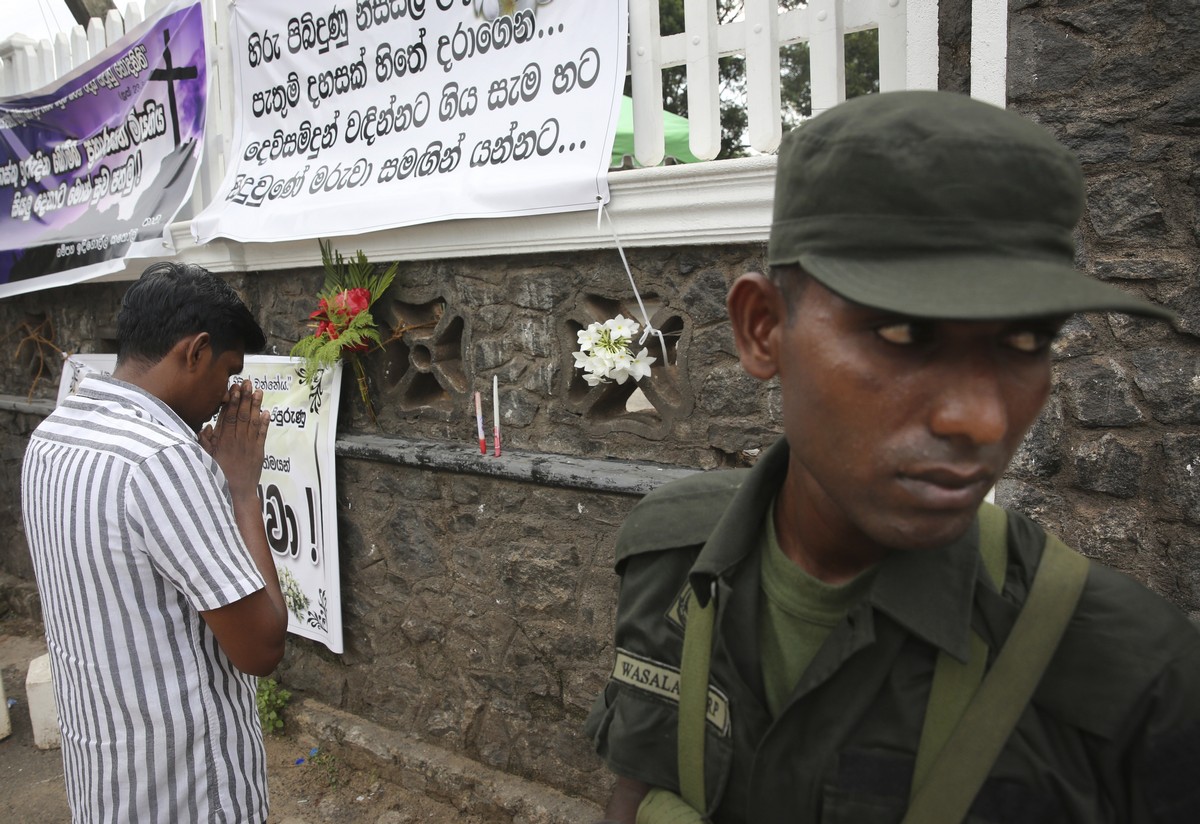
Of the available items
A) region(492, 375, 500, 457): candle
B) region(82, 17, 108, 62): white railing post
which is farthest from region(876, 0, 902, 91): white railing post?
region(82, 17, 108, 62): white railing post

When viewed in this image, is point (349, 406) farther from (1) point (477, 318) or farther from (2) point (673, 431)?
(2) point (673, 431)

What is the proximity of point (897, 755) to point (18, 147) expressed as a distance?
6.39 metres

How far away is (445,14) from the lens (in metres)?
3.38

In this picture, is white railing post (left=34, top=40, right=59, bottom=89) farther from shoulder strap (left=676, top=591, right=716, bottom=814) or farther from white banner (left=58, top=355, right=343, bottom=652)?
A: shoulder strap (left=676, top=591, right=716, bottom=814)

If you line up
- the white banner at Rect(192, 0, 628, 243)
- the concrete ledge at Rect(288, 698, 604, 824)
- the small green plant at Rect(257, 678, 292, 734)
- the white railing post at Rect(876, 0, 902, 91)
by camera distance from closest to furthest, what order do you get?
the white railing post at Rect(876, 0, 902, 91)
the white banner at Rect(192, 0, 628, 243)
the concrete ledge at Rect(288, 698, 604, 824)
the small green plant at Rect(257, 678, 292, 734)

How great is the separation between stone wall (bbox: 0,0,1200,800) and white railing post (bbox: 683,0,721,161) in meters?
0.35

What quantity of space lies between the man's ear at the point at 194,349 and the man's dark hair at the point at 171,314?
1 cm

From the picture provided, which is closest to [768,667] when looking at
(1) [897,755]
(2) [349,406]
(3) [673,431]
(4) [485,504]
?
(1) [897,755]

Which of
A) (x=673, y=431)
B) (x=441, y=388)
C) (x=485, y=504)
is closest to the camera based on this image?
(x=673, y=431)

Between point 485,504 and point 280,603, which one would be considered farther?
point 485,504

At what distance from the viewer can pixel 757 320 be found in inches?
44.6

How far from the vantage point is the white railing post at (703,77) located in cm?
288

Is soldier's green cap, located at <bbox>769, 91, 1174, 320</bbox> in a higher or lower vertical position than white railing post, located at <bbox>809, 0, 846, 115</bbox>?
lower

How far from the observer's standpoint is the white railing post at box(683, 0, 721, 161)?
288cm
